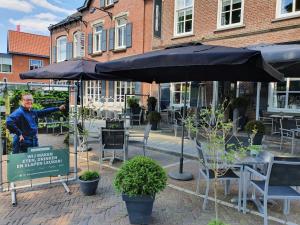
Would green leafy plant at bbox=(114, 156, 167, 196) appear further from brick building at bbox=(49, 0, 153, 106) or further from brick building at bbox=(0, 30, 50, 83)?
brick building at bbox=(0, 30, 50, 83)

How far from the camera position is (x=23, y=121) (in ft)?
14.9

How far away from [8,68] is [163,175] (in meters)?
32.9

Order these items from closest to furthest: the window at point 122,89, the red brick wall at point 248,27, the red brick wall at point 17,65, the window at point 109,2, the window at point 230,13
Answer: the red brick wall at point 248,27 < the window at point 230,13 < the window at point 122,89 < the window at point 109,2 < the red brick wall at point 17,65

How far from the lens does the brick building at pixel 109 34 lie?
14883 millimetres

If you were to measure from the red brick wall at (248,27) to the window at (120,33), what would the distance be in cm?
425

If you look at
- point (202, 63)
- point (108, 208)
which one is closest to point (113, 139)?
point (108, 208)

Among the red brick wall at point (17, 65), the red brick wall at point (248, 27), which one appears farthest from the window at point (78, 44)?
the red brick wall at point (17, 65)

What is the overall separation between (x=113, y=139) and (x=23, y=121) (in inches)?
73.7

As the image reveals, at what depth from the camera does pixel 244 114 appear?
1002 cm

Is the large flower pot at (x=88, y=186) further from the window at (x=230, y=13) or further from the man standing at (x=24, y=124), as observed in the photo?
the window at (x=230, y=13)

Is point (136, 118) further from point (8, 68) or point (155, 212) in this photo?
point (8, 68)

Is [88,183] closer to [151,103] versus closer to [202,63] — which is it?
[202,63]

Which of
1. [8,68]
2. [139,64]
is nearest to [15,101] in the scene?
[139,64]

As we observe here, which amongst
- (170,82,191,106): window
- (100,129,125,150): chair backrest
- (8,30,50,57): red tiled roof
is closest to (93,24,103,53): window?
(170,82,191,106): window
